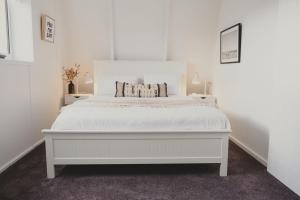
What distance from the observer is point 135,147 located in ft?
8.17

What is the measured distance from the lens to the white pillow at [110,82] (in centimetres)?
442

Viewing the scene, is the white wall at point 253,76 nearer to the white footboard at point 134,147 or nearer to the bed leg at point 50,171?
the white footboard at point 134,147

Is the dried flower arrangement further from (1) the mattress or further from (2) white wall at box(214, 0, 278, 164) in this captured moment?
(2) white wall at box(214, 0, 278, 164)

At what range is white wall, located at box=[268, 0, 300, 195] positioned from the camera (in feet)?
7.16

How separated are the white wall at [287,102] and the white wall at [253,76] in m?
0.31

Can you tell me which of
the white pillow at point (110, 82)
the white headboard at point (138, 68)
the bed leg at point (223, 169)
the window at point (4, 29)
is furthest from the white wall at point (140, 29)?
the bed leg at point (223, 169)

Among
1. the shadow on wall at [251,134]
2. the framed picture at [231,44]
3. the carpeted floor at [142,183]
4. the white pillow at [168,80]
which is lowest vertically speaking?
the carpeted floor at [142,183]

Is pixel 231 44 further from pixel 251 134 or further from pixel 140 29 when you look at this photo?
pixel 140 29

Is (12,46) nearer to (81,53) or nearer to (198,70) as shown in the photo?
(81,53)

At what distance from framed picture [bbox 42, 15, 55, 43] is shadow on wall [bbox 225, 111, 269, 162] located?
3.05 meters

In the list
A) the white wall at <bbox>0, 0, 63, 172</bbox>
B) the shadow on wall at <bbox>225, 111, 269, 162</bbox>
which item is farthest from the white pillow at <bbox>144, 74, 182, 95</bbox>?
the white wall at <bbox>0, 0, 63, 172</bbox>

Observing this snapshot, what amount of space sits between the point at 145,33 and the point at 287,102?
2.96 metres

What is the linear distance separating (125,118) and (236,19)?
2.41 metres

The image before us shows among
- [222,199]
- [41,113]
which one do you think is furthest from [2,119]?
[222,199]
